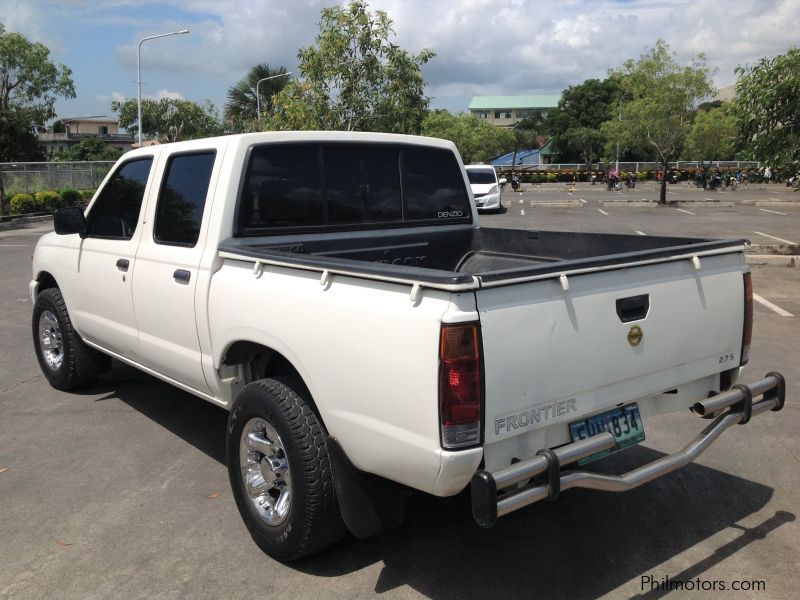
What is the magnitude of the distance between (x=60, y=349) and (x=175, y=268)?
2.56 metres

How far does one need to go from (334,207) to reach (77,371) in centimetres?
288

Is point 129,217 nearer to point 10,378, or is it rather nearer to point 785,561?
point 10,378

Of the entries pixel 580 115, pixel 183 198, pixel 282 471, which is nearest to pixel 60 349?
pixel 183 198

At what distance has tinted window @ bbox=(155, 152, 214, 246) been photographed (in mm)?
4133

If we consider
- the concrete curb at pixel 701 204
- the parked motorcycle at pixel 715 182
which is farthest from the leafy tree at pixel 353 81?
the parked motorcycle at pixel 715 182

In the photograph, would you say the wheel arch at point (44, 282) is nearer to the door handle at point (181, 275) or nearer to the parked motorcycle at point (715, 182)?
the door handle at point (181, 275)

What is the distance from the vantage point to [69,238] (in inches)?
219

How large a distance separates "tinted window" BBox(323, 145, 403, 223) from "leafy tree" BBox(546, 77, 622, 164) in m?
80.7

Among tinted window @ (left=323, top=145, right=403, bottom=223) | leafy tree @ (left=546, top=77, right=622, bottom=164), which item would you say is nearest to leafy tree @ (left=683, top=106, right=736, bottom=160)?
leafy tree @ (left=546, top=77, right=622, bottom=164)

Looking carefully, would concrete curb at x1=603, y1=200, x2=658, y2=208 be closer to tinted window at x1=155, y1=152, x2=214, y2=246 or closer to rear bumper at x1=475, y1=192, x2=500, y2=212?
rear bumper at x1=475, y1=192, x2=500, y2=212

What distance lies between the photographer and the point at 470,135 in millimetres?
63250

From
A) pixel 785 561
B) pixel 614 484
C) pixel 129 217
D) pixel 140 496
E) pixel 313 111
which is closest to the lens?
pixel 614 484

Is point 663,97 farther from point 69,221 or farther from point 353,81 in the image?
point 69,221

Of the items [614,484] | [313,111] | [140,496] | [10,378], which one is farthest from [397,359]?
[313,111]
